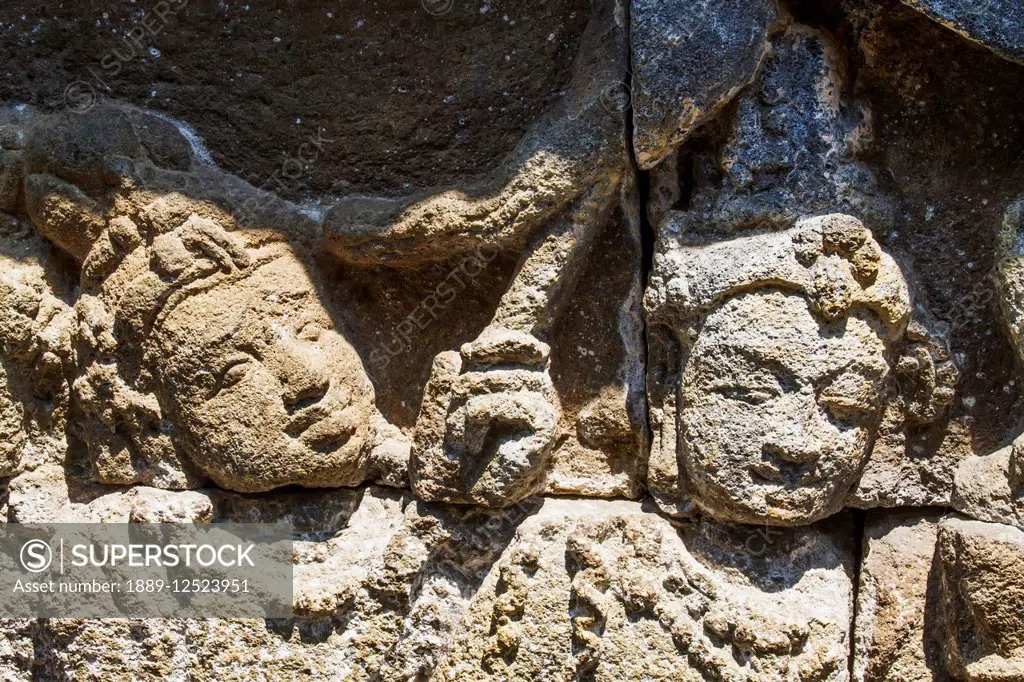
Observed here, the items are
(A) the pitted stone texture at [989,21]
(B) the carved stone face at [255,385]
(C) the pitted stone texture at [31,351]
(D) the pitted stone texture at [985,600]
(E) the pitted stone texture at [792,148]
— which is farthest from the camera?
(C) the pitted stone texture at [31,351]

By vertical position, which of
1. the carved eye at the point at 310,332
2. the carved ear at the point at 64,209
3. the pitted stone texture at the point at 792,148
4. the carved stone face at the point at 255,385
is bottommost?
the carved stone face at the point at 255,385

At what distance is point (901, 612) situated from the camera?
2375mm

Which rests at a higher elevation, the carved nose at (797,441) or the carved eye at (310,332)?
the carved eye at (310,332)

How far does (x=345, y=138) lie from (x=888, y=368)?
135cm

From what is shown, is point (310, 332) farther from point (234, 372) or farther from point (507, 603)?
point (507, 603)

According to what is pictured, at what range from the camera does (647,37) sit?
222 cm

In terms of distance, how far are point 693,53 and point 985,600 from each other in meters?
1.27

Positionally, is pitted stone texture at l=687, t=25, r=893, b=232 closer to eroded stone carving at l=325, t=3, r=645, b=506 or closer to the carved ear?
eroded stone carving at l=325, t=3, r=645, b=506

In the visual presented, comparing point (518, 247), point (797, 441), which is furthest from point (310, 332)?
point (797, 441)

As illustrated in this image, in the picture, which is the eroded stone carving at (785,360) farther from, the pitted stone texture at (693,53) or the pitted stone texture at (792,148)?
the pitted stone texture at (693,53)

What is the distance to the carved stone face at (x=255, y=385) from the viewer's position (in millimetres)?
2393

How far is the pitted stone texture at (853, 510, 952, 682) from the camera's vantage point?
2365 millimetres

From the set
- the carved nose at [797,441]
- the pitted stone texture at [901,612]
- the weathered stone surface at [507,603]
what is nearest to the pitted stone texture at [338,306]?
the weathered stone surface at [507,603]

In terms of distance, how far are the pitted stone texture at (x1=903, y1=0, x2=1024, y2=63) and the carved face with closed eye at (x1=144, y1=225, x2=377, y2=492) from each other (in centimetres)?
148
